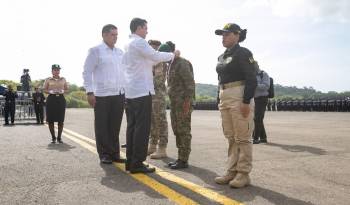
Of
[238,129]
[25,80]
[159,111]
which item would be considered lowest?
[238,129]

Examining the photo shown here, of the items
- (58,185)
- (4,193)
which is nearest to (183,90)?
(58,185)

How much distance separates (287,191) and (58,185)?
2576 millimetres

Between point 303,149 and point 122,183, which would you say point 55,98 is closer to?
point 303,149

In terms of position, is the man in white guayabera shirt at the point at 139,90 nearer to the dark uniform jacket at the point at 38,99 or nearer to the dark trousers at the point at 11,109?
the dark uniform jacket at the point at 38,99

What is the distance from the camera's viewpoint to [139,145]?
18.9 feet

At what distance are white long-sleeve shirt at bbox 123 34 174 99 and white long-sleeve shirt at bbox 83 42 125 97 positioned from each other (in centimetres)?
104

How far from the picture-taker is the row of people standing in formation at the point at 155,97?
16.2ft

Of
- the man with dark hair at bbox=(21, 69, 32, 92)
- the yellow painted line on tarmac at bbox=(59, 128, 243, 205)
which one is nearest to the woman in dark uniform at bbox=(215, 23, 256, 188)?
the yellow painted line on tarmac at bbox=(59, 128, 243, 205)

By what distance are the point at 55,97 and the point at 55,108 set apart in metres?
0.27

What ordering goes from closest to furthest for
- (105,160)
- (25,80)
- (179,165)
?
(179,165) → (105,160) → (25,80)

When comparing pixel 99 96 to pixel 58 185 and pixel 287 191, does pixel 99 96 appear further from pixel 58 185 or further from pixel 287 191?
pixel 287 191

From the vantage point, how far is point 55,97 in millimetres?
10617

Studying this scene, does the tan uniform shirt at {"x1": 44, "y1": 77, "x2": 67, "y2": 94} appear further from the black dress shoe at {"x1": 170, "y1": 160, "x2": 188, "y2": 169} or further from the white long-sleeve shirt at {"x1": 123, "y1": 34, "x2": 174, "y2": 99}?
the black dress shoe at {"x1": 170, "y1": 160, "x2": 188, "y2": 169}

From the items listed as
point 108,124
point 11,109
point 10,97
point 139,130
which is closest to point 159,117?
point 108,124
